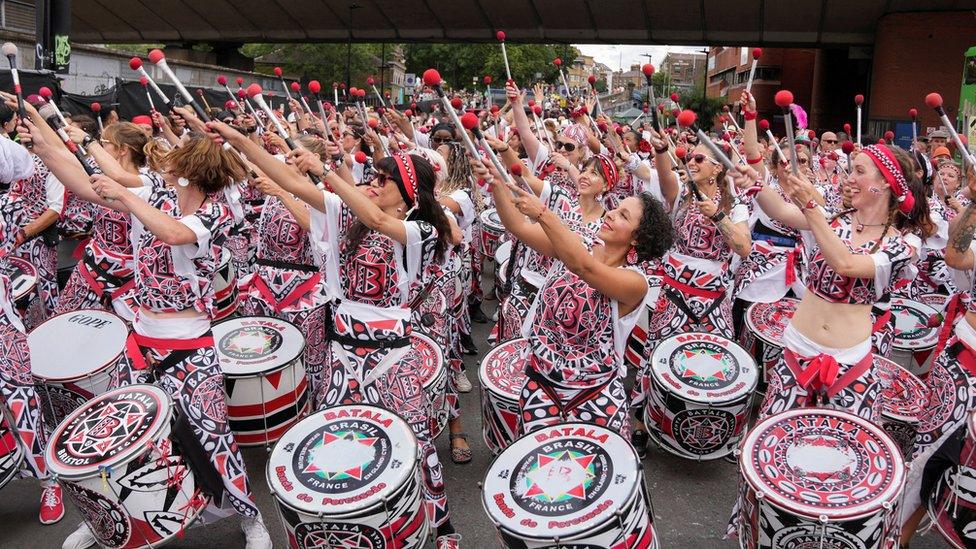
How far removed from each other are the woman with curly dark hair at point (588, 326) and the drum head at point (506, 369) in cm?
60

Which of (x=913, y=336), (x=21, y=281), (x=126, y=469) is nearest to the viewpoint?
(x=126, y=469)

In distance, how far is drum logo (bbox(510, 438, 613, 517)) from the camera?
8.75ft

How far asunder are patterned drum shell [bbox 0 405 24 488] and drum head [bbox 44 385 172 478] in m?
0.46

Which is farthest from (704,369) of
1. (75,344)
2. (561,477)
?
(75,344)

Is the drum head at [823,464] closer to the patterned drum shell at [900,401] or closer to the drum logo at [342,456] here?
the patterned drum shell at [900,401]

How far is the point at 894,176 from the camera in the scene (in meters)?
3.29

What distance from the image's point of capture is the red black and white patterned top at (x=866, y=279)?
3.26m

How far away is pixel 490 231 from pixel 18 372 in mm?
5406

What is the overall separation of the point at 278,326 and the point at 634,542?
8.59 feet

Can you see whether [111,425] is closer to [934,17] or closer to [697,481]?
[697,481]

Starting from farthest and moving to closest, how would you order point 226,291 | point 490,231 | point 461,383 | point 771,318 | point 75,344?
1. point 490,231
2. point 226,291
3. point 461,383
4. point 771,318
5. point 75,344

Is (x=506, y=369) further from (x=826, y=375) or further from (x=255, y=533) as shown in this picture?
(x=826, y=375)

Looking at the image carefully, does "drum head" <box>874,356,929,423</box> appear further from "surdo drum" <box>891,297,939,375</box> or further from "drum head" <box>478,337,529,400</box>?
"drum head" <box>478,337,529,400</box>

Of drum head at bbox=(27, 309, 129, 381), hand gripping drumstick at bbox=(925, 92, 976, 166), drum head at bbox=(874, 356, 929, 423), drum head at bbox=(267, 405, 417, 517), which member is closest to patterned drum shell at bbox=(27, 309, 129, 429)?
drum head at bbox=(27, 309, 129, 381)
